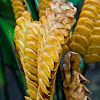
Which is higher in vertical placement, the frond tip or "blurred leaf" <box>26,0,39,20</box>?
"blurred leaf" <box>26,0,39,20</box>

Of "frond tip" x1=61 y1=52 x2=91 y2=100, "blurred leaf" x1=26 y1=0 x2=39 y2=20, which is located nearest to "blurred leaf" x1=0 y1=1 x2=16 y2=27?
"blurred leaf" x1=26 y1=0 x2=39 y2=20

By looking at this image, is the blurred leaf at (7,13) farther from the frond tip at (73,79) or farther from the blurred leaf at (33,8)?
the frond tip at (73,79)

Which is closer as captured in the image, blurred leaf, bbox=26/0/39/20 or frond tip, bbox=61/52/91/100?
frond tip, bbox=61/52/91/100

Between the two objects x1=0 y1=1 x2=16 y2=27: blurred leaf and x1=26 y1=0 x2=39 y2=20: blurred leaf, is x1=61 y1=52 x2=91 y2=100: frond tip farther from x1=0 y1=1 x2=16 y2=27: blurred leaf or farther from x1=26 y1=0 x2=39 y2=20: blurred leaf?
x1=0 y1=1 x2=16 y2=27: blurred leaf

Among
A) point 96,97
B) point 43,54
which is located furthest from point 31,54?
point 96,97

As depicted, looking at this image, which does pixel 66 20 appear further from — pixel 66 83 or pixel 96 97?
pixel 96 97

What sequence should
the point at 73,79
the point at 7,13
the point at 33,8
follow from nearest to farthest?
the point at 73,79
the point at 33,8
the point at 7,13

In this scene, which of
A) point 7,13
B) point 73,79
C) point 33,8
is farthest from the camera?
point 7,13

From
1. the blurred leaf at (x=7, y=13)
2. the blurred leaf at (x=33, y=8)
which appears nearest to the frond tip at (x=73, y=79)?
the blurred leaf at (x=33, y=8)

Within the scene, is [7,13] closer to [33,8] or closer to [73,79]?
[33,8]

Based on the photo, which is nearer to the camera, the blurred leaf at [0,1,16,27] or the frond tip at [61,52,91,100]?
the frond tip at [61,52,91,100]

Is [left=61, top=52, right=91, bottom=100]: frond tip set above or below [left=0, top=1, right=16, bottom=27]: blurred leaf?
below

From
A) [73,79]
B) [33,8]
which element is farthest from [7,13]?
[73,79]
